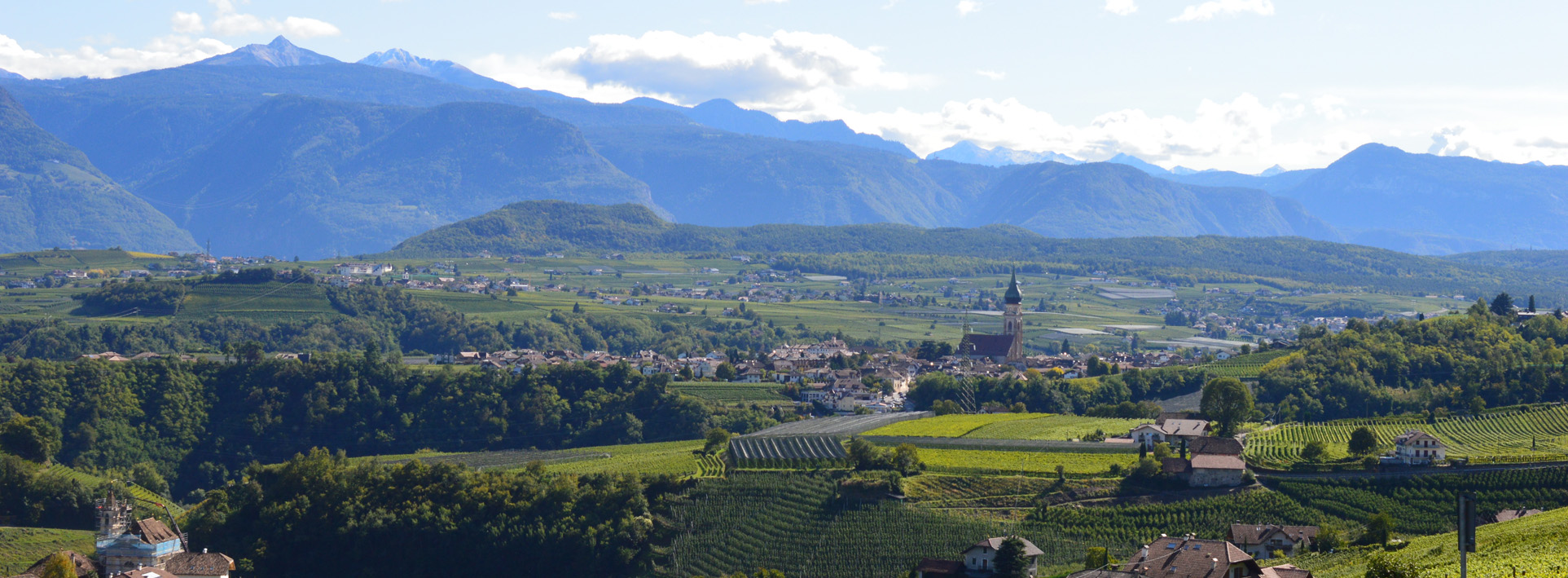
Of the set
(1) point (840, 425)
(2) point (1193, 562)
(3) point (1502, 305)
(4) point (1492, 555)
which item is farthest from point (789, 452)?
(3) point (1502, 305)

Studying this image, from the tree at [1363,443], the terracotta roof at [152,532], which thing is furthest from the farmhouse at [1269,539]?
the terracotta roof at [152,532]

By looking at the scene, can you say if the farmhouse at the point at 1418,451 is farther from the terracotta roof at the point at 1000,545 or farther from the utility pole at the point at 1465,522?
the utility pole at the point at 1465,522

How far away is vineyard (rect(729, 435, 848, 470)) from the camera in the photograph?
245 feet

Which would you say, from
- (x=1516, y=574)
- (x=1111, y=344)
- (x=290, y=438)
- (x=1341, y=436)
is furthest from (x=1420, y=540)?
(x=1111, y=344)

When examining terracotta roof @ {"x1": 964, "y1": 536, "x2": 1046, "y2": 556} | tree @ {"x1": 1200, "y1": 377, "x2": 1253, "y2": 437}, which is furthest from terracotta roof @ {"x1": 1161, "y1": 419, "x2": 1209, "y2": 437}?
terracotta roof @ {"x1": 964, "y1": 536, "x2": 1046, "y2": 556}

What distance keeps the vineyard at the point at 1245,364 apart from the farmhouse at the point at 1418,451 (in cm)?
3409

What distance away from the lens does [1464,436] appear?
252 ft

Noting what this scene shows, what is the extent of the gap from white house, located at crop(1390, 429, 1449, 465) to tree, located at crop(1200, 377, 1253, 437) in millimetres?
10969

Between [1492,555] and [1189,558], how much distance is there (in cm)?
1035

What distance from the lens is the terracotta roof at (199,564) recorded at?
6159 cm

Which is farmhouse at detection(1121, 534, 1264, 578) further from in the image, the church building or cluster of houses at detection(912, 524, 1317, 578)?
the church building

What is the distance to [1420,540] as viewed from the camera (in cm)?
5253

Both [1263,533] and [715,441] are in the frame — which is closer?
[1263,533]

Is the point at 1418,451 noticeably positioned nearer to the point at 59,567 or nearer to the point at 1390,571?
the point at 1390,571
